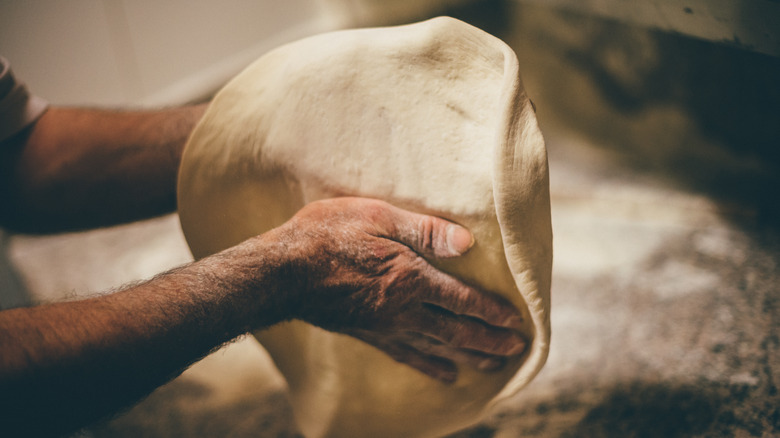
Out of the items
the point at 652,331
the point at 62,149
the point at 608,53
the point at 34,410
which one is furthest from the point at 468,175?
the point at 608,53

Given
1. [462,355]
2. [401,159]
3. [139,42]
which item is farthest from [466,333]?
[139,42]

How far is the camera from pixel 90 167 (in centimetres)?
96

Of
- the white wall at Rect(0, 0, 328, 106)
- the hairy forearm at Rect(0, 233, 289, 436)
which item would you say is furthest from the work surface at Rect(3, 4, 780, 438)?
the white wall at Rect(0, 0, 328, 106)

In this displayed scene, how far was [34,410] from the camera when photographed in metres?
0.48

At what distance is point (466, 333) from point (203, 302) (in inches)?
12.9

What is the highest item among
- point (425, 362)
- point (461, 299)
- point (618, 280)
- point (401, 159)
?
point (401, 159)

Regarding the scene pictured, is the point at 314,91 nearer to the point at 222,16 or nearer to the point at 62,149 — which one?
the point at 62,149

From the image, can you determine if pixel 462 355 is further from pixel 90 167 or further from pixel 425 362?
pixel 90 167

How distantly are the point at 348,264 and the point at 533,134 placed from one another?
0.26 m

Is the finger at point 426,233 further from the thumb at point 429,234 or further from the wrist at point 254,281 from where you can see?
the wrist at point 254,281

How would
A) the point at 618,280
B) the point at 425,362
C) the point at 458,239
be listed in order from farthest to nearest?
the point at 618,280, the point at 425,362, the point at 458,239

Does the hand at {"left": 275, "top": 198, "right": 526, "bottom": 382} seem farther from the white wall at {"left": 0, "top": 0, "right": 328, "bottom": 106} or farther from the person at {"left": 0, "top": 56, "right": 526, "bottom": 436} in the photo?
the white wall at {"left": 0, "top": 0, "right": 328, "bottom": 106}

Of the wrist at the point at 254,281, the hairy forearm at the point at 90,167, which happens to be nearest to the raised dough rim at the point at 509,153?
the wrist at the point at 254,281

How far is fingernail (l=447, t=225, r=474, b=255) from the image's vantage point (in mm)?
640
